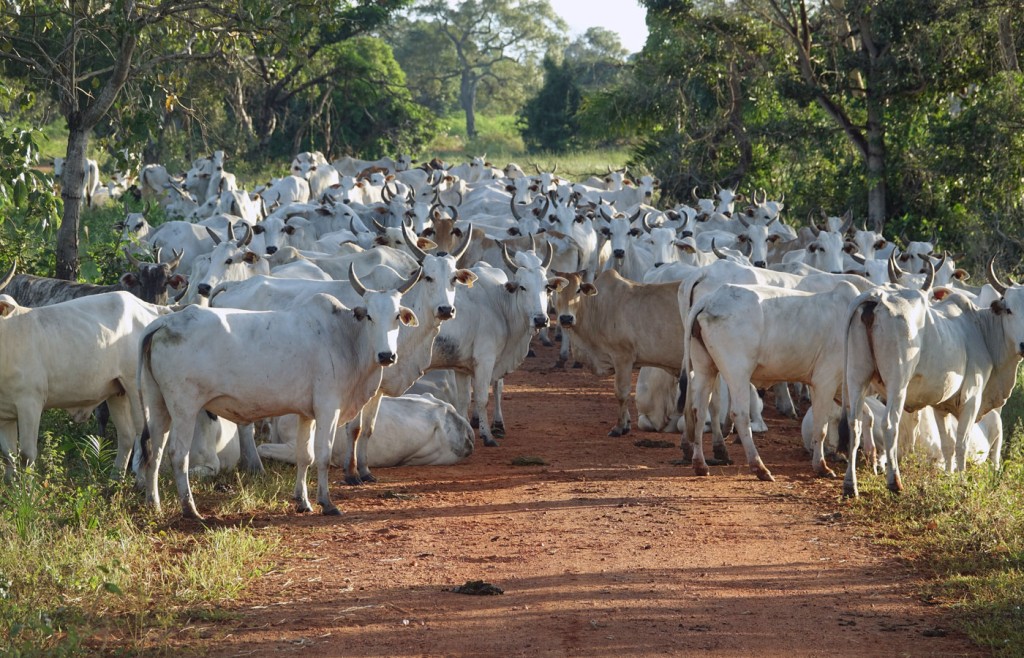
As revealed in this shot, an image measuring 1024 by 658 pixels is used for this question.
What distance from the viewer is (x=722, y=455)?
10.5 m

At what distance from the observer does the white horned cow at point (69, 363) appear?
8484 millimetres

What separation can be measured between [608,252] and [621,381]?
19.8 ft

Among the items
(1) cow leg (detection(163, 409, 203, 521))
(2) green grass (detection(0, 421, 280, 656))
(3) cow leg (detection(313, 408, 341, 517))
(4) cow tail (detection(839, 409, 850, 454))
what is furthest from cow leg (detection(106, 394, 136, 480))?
(4) cow tail (detection(839, 409, 850, 454))

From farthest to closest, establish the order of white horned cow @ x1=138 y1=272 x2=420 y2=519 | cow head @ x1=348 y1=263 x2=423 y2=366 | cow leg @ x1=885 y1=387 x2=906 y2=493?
cow leg @ x1=885 y1=387 x2=906 y2=493, cow head @ x1=348 y1=263 x2=423 y2=366, white horned cow @ x1=138 y1=272 x2=420 y2=519

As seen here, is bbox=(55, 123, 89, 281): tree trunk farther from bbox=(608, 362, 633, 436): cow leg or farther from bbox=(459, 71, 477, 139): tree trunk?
bbox=(459, 71, 477, 139): tree trunk

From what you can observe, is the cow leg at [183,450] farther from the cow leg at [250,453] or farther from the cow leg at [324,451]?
the cow leg at [250,453]

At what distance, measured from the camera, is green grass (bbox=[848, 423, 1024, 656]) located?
622 centimetres

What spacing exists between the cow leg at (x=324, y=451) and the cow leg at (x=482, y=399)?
293 cm

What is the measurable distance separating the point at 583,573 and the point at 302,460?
2.35 metres

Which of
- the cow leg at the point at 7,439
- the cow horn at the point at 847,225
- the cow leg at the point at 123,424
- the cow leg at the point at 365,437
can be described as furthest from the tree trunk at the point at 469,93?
the cow leg at the point at 7,439

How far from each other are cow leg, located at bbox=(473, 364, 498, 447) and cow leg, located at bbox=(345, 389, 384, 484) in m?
1.61

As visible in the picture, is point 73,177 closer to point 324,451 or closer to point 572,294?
point 572,294

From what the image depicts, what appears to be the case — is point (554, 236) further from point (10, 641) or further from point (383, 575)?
point (10, 641)

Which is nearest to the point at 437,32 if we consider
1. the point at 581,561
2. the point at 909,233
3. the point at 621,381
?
the point at 909,233
